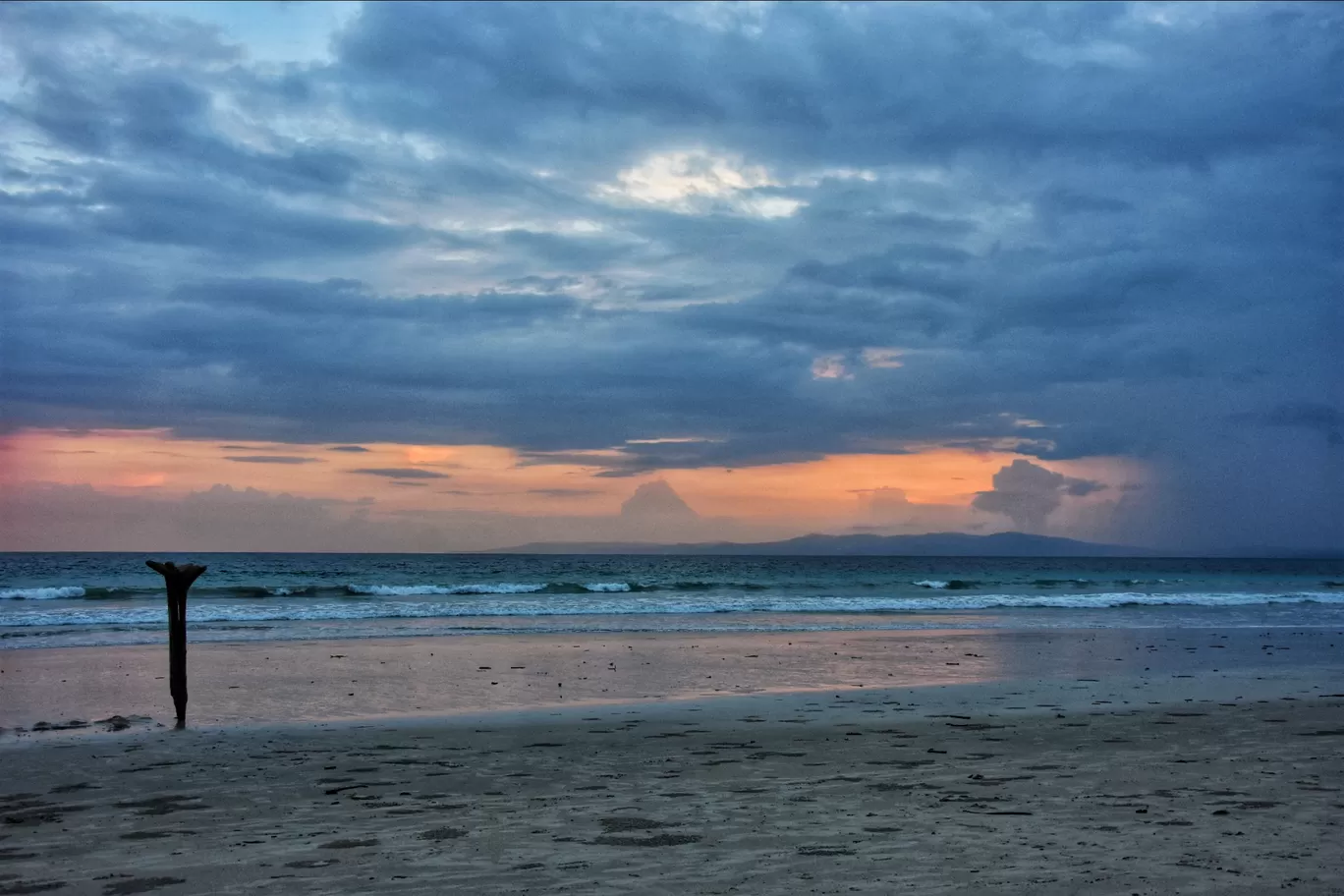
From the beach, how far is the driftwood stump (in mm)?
616

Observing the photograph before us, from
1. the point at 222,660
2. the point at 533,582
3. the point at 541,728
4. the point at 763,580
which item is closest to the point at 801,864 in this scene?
the point at 541,728

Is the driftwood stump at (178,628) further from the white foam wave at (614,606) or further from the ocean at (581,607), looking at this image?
the white foam wave at (614,606)

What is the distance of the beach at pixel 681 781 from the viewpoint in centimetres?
714

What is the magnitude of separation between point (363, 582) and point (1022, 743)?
5003cm

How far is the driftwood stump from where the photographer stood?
560 inches

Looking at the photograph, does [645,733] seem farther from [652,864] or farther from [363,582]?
[363,582]

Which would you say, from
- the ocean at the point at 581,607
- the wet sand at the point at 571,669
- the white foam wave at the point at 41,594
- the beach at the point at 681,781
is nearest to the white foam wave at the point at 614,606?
the ocean at the point at 581,607

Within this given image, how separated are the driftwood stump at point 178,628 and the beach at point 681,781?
24.3 inches

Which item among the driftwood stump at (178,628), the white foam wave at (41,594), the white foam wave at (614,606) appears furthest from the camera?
the white foam wave at (41,594)

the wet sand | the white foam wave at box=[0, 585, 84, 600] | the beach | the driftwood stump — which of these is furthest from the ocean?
the driftwood stump

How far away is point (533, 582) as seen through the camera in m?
55.9

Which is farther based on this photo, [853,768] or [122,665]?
[122,665]

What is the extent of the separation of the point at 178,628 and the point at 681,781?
8389mm

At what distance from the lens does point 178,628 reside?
1460cm
